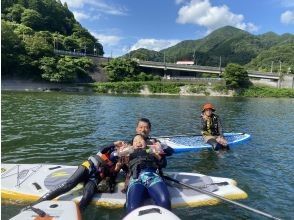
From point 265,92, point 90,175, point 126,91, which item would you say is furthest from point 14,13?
point 90,175

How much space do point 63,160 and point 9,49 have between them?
69260mm

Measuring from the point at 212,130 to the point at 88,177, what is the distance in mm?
8754

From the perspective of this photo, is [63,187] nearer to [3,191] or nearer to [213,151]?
[3,191]

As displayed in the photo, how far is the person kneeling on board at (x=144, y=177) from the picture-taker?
8.05 meters

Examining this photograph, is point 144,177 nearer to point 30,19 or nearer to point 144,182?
point 144,182

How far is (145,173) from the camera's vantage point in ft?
28.9

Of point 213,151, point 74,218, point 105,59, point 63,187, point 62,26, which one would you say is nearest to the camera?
point 74,218

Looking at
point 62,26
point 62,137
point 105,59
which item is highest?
point 62,26

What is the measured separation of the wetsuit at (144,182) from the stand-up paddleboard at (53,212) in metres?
1.19

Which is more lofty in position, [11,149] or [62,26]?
[62,26]

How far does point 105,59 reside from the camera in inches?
3819

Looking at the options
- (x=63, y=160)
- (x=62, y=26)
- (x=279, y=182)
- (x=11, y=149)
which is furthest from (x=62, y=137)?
(x=62, y=26)

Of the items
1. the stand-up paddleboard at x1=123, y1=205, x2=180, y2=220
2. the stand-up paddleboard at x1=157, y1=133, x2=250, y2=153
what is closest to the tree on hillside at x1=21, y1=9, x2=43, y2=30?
the stand-up paddleboard at x1=157, y1=133, x2=250, y2=153

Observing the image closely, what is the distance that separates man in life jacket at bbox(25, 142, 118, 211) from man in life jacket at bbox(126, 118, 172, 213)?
2.98ft
